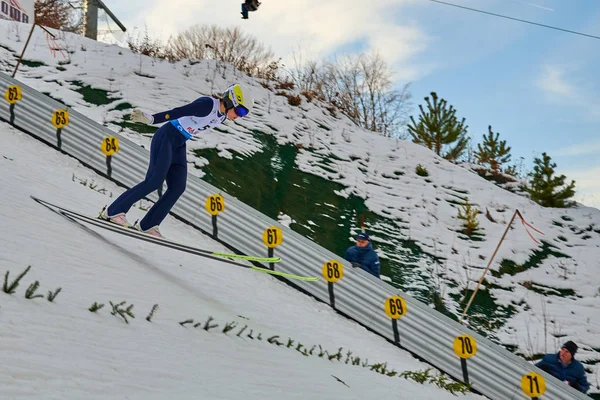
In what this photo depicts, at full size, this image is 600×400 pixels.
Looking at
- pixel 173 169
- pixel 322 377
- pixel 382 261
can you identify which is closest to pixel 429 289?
pixel 382 261

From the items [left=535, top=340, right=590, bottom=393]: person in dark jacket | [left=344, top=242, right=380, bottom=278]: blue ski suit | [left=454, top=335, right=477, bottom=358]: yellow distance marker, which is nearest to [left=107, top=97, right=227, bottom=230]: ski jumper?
[left=344, top=242, right=380, bottom=278]: blue ski suit

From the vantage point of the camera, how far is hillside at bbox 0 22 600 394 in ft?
34.1

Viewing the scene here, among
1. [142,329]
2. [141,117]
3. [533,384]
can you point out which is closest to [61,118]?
[141,117]

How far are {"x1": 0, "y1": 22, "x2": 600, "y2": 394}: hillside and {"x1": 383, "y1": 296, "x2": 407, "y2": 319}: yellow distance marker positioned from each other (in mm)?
2152

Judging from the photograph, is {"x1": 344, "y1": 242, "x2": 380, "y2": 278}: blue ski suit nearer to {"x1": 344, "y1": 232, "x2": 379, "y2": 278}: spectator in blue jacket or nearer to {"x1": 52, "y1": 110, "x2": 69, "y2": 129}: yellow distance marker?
{"x1": 344, "y1": 232, "x2": 379, "y2": 278}: spectator in blue jacket

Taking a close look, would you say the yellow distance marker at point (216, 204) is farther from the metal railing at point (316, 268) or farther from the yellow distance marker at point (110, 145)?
the yellow distance marker at point (110, 145)

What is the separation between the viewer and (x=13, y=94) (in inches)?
428

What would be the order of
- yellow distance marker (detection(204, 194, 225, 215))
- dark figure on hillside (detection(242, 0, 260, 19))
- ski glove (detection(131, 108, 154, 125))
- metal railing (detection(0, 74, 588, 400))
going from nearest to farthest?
ski glove (detection(131, 108, 154, 125)), metal railing (detection(0, 74, 588, 400)), yellow distance marker (detection(204, 194, 225, 215)), dark figure on hillside (detection(242, 0, 260, 19))

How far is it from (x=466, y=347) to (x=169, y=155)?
15.3 feet

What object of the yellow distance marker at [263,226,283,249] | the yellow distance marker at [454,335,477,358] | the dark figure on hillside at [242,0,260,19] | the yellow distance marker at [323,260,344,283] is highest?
the dark figure on hillside at [242,0,260,19]

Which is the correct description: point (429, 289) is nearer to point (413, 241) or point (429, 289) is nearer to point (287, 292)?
point (413, 241)

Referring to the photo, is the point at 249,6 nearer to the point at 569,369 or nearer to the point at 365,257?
the point at 365,257

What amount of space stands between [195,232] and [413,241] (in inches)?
201

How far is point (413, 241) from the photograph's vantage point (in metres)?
12.3
